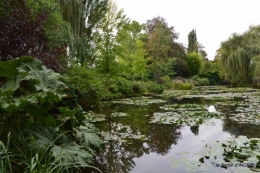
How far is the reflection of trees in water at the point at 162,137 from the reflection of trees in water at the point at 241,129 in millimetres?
1075

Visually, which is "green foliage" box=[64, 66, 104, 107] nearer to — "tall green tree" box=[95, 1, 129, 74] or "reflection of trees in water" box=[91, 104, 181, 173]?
"reflection of trees in water" box=[91, 104, 181, 173]

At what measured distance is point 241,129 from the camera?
171 inches

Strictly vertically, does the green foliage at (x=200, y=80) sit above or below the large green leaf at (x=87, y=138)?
above

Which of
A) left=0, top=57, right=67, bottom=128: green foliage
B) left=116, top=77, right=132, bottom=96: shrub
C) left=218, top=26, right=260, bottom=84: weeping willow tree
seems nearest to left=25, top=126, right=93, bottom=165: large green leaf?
left=0, top=57, right=67, bottom=128: green foliage

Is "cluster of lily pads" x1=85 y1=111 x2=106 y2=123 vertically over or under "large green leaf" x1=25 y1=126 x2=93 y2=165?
under

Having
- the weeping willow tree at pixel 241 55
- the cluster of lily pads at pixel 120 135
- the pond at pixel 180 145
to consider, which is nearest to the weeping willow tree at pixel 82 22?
the cluster of lily pads at pixel 120 135

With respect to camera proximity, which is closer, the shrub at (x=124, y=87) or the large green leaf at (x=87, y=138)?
the large green leaf at (x=87, y=138)

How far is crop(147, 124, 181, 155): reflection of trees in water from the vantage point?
3.38m

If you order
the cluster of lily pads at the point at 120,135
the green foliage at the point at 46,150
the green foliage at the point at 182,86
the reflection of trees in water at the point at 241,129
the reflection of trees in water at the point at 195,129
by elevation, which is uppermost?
the green foliage at the point at 182,86

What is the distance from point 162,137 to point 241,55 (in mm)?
A: 18806

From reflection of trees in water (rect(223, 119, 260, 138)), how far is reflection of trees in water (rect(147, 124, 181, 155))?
1.08 metres

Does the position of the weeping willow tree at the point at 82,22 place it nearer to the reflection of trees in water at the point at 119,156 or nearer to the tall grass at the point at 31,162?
the reflection of trees in water at the point at 119,156

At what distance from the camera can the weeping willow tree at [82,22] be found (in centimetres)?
1017

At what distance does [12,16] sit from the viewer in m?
4.57
